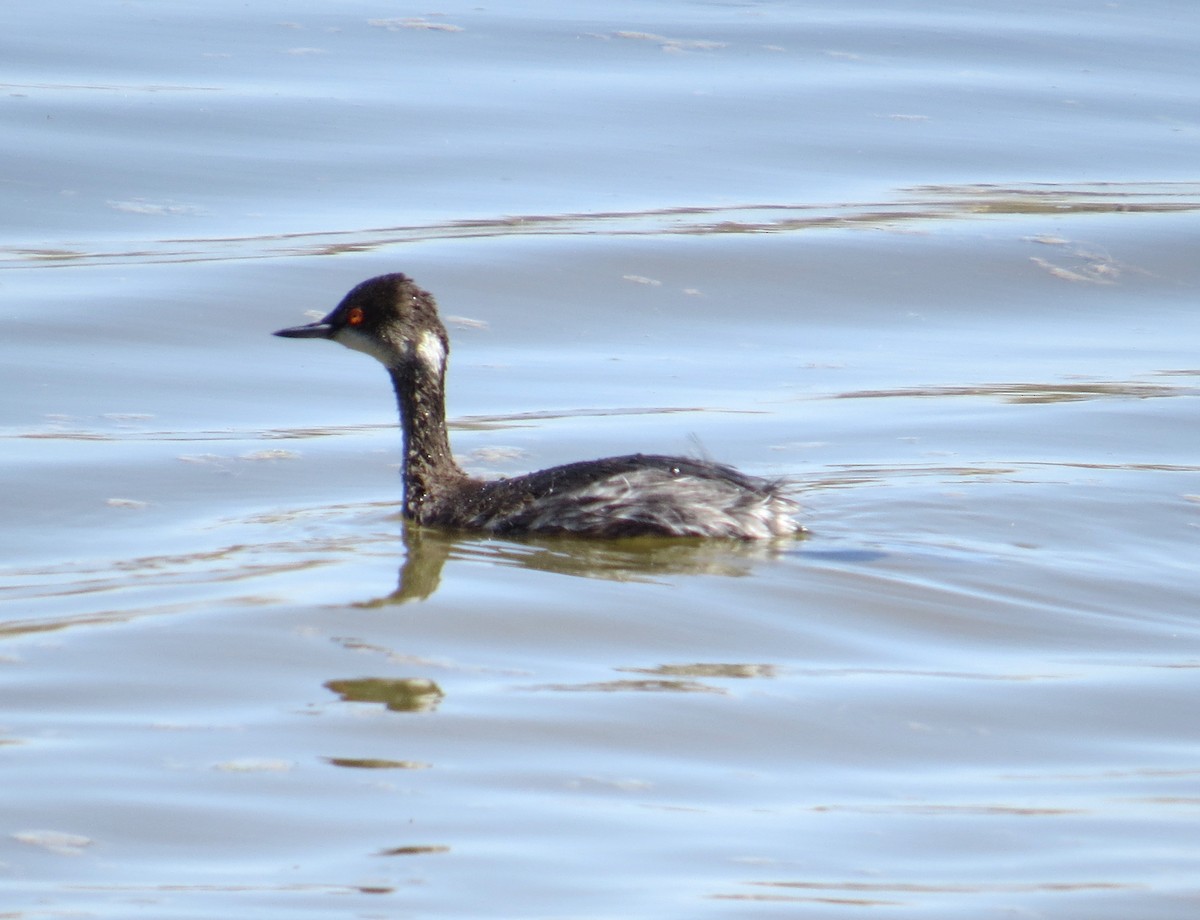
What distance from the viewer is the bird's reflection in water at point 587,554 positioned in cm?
758

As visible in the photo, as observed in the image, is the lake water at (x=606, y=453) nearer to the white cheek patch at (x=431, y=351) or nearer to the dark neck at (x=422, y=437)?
the dark neck at (x=422, y=437)

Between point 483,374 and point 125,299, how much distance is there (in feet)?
7.42

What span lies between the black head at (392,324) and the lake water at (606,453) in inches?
23.9

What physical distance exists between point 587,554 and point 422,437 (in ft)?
3.83

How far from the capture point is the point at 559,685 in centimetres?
610

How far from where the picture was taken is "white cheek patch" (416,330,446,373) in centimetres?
890

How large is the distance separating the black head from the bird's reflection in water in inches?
35.7

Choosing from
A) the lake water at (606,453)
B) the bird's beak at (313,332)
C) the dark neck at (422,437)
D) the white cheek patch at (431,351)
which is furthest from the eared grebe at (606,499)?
the bird's beak at (313,332)

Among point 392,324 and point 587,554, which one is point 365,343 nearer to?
point 392,324

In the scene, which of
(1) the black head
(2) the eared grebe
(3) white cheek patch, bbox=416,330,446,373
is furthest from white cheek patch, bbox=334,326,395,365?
(2) the eared grebe

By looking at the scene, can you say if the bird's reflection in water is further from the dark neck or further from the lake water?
the dark neck

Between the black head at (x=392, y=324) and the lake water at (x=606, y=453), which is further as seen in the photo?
the black head at (x=392, y=324)

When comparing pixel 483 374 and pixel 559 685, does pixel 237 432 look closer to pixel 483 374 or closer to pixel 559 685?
pixel 483 374

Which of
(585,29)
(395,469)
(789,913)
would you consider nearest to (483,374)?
(395,469)
